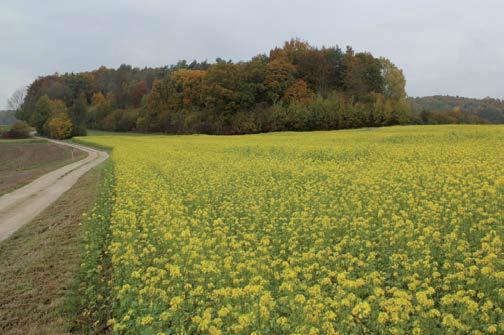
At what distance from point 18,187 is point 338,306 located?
23.0 m

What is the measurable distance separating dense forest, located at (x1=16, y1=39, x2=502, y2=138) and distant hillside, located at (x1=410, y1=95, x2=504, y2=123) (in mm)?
3488

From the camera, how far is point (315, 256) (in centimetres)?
756

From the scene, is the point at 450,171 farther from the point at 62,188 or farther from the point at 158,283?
the point at 62,188

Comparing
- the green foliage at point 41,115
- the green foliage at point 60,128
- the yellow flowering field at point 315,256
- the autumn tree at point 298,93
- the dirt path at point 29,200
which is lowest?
the dirt path at point 29,200

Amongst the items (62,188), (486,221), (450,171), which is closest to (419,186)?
(450,171)

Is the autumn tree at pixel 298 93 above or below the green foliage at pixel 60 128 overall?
above

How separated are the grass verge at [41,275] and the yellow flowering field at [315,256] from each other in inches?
25.6

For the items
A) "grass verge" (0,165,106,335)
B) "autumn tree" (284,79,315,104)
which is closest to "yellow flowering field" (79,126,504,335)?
"grass verge" (0,165,106,335)

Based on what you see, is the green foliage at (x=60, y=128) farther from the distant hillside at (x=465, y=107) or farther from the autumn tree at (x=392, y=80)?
the distant hillside at (x=465, y=107)

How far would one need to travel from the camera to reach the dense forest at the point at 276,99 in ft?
208

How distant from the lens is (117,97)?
406 feet

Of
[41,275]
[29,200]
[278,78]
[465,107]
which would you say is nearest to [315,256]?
[41,275]

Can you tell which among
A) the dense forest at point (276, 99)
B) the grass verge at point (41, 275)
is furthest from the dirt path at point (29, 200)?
the dense forest at point (276, 99)

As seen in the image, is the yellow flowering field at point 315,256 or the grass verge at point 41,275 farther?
the grass verge at point 41,275
